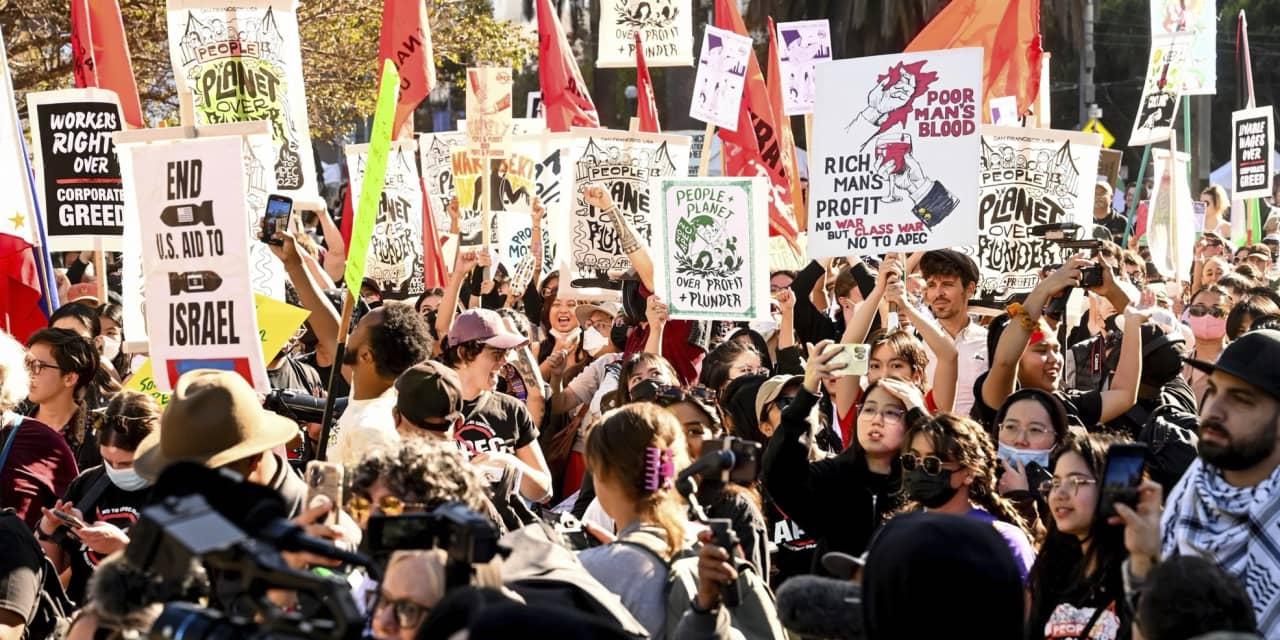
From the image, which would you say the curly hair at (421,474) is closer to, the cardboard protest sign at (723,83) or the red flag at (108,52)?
the red flag at (108,52)

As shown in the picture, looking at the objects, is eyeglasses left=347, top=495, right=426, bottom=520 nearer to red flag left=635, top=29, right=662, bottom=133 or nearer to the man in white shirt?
the man in white shirt

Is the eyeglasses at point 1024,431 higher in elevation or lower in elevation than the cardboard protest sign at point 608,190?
lower

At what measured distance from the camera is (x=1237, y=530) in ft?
12.8

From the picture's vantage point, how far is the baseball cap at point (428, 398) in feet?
16.4

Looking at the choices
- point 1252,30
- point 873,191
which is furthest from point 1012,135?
point 1252,30

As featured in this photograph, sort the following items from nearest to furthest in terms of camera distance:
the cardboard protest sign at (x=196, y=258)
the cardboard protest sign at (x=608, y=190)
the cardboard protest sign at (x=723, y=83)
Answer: the cardboard protest sign at (x=196, y=258) < the cardboard protest sign at (x=608, y=190) < the cardboard protest sign at (x=723, y=83)

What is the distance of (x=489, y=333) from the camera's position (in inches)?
254

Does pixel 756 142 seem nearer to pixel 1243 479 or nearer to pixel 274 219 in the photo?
pixel 274 219

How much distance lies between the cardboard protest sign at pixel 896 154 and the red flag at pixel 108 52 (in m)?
4.42

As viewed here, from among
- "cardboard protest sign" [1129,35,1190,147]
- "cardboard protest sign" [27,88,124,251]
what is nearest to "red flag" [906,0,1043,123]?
"cardboard protest sign" [1129,35,1190,147]

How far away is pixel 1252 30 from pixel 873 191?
40.3 metres

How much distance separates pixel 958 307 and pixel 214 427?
411 centimetres

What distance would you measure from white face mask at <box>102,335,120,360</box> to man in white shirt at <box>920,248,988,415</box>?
161 inches

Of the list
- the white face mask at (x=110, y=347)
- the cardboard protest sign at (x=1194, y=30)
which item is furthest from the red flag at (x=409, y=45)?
the cardboard protest sign at (x=1194, y=30)
